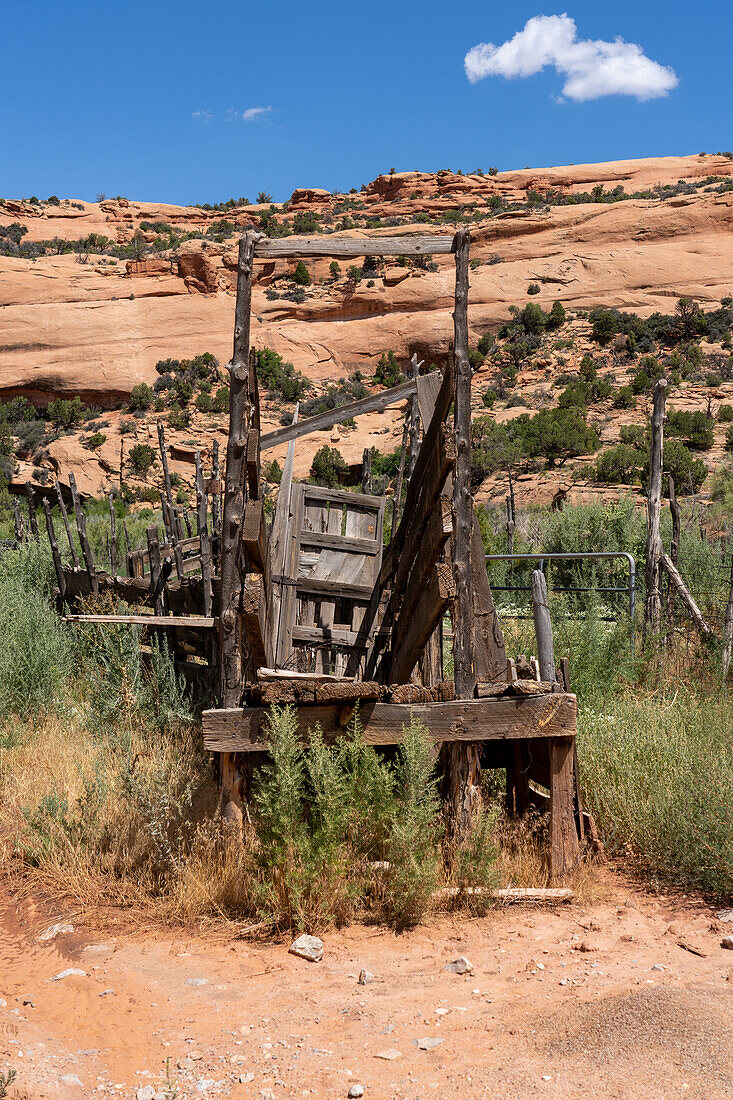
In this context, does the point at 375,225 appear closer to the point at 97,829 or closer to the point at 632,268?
the point at 632,268

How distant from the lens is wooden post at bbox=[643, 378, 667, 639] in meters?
7.38

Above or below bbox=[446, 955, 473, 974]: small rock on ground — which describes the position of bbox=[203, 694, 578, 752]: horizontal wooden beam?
above

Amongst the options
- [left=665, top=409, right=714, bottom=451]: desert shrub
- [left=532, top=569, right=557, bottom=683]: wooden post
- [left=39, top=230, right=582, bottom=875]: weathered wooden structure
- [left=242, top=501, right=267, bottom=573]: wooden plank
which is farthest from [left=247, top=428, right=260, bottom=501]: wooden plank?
[left=665, top=409, right=714, bottom=451]: desert shrub

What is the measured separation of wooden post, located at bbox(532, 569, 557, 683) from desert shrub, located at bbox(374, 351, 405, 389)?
30.0 metres

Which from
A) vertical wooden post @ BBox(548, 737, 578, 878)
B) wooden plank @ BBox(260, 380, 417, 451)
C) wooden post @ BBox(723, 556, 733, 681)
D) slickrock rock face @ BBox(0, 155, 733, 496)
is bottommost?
vertical wooden post @ BBox(548, 737, 578, 878)

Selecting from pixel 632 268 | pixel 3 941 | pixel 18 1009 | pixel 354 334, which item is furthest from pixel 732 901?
pixel 632 268

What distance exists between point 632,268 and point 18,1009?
4116 centimetres

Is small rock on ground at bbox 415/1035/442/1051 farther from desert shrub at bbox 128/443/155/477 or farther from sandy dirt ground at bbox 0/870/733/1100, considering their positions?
desert shrub at bbox 128/443/155/477

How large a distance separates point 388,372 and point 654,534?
1110 inches

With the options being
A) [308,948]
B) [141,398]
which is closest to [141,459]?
[141,398]

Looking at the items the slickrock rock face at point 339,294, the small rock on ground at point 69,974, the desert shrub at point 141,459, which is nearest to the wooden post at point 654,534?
the small rock on ground at point 69,974

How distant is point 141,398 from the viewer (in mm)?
32750

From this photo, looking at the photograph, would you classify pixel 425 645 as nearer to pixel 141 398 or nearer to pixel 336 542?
pixel 336 542

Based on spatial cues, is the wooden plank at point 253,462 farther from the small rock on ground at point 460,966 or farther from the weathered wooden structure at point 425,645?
the small rock on ground at point 460,966
